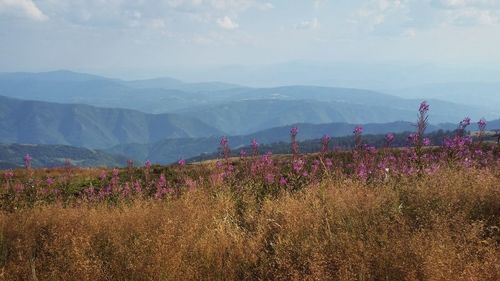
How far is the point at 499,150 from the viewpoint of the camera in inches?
602

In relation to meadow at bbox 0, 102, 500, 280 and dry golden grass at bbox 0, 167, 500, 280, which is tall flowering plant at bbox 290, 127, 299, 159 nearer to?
meadow at bbox 0, 102, 500, 280

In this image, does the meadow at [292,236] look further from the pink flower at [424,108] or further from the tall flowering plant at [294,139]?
the tall flowering plant at [294,139]

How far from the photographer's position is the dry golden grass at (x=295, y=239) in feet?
14.4

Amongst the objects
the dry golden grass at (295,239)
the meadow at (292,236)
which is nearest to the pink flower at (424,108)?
the meadow at (292,236)

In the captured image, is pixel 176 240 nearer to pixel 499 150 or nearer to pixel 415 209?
pixel 415 209

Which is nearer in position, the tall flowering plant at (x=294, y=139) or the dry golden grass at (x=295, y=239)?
the dry golden grass at (x=295, y=239)

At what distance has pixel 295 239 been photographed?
5.55 m

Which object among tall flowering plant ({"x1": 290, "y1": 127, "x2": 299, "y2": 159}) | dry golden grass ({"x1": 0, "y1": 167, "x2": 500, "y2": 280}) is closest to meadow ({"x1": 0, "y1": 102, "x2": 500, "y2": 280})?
dry golden grass ({"x1": 0, "y1": 167, "x2": 500, "y2": 280})

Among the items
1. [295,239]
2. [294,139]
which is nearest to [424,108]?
[294,139]

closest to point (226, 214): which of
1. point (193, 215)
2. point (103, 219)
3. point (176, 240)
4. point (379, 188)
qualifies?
point (193, 215)

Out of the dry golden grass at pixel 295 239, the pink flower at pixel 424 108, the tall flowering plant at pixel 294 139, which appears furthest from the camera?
the tall flowering plant at pixel 294 139

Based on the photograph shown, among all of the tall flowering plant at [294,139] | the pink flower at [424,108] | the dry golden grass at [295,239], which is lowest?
the dry golden grass at [295,239]

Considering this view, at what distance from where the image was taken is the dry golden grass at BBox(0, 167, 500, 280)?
173 inches

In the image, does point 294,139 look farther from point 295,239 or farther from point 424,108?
point 295,239
